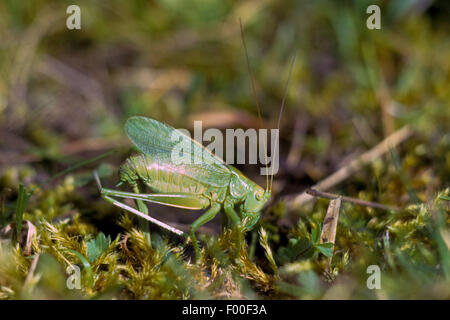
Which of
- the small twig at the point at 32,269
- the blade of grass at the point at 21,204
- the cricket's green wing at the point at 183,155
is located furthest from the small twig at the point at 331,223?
the blade of grass at the point at 21,204

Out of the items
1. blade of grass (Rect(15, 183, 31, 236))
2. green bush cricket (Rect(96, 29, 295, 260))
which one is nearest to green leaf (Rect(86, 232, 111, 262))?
green bush cricket (Rect(96, 29, 295, 260))

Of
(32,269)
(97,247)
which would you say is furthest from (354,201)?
(32,269)

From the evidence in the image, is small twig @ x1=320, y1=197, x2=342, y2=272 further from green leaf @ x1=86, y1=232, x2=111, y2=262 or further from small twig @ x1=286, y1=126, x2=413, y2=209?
green leaf @ x1=86, y1=232, x2=111, y2=262

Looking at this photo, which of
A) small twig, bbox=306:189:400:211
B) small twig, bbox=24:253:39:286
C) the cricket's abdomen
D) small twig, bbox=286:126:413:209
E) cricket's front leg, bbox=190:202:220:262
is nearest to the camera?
small twig, bbox=24:253:39:286

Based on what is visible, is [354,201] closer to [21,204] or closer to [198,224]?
[198,224]

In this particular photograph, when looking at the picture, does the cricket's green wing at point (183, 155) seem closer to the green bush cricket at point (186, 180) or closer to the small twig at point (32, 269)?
the green bush cricket at point (186, 180)
